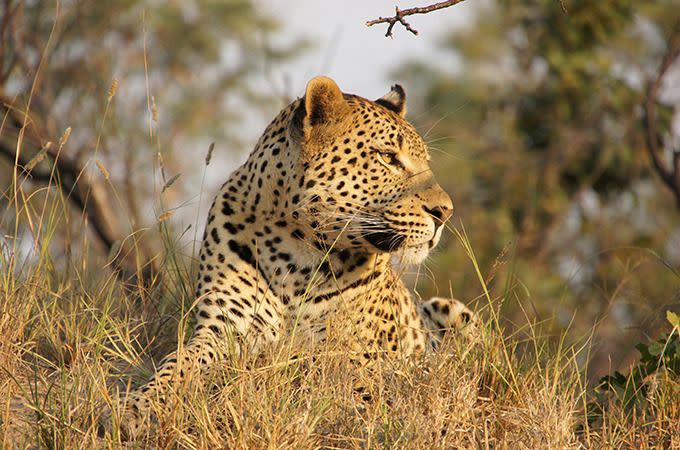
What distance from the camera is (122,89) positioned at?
13.7 m

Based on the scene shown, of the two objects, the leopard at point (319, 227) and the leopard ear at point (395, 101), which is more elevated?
the leopard ear at point (395, 101)

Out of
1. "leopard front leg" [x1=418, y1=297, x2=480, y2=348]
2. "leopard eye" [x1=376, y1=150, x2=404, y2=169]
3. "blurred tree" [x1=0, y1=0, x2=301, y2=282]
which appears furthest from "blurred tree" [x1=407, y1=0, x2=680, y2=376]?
"leopard eye" [x1=376, y1=150, x2=404, y2=169]

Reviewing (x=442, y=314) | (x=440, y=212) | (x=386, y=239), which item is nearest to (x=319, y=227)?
(x=386, y=239)

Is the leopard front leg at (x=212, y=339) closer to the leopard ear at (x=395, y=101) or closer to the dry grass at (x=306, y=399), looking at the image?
the dry grass at (x=306, y=399)

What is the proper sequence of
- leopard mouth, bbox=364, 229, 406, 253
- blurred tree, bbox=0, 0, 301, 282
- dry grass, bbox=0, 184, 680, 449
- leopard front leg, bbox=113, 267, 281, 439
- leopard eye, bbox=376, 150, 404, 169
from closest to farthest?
dry grass, bbox=0, 184, 680, 449 → leopard front leg, bbox=113, 267, 281, 439 → leopard mouth, bbox=364, 229, 406, 253 → leopard eye, bbox=376, 150, 404, 169 → blurred tree, bbox=0, 0, 301, 282

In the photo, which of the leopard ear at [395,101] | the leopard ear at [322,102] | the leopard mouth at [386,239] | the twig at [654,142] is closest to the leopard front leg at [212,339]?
the leopard mouth at [386,239]

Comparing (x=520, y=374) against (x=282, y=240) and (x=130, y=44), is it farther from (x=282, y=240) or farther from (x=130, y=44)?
(x=130, y=44)

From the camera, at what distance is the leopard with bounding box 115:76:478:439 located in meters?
5.71

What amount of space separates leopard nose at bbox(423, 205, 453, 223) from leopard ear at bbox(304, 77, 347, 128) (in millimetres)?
728

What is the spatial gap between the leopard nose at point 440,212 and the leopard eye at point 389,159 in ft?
1.21

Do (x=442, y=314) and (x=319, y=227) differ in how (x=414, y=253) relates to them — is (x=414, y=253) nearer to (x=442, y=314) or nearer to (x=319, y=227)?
(x=319, y=227)

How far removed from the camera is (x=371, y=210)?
5816 mm

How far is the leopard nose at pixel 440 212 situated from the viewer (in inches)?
226

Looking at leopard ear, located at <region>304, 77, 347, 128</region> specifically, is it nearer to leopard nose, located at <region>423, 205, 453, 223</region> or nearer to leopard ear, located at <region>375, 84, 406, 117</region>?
leopard nose, located at <region>423, 205, 453, 223</region>
